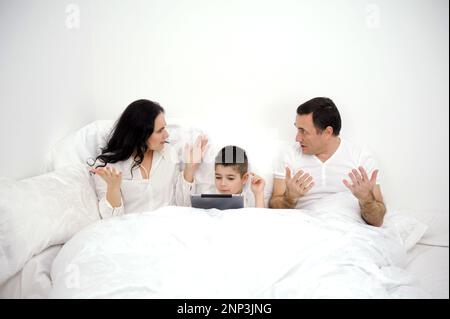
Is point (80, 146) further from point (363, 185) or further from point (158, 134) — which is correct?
point (363, 185)

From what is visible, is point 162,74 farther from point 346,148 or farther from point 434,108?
point 434,108

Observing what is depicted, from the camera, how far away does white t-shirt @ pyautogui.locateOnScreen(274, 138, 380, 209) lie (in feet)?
4.87

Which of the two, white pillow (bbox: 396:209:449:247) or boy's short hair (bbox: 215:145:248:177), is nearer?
white pillow (bbox: 396:209:449:247)

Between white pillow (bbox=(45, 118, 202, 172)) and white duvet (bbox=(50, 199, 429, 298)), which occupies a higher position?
white pillow (bbox=(45, 118, 202, 172))

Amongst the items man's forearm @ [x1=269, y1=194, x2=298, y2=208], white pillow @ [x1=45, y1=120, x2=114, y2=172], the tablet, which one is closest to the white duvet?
the tablet

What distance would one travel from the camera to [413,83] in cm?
135

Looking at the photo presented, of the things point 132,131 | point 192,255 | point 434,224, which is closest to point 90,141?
point 132,131

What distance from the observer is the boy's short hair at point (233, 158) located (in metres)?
1.47

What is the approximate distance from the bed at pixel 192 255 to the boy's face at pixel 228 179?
0.28 m

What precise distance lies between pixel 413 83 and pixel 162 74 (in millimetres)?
953

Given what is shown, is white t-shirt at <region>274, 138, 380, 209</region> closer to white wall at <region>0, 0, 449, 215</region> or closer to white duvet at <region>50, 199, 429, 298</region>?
white wall at <region>0, 0, 449, 215</region>

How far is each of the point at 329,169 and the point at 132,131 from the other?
807 mm

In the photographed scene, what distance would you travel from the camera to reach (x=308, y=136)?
4.89ft

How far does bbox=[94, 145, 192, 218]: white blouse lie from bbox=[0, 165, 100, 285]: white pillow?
13 cm
